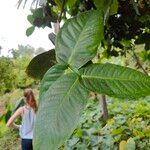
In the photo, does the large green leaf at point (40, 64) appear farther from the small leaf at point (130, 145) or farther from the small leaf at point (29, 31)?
the small leaf at point (130, 145)

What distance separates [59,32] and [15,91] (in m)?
11.6

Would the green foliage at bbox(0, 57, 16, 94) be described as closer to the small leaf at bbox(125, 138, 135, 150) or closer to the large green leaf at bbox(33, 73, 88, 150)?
the small leaf at bbox(125, 138, 135, 150)

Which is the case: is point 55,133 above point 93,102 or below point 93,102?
above

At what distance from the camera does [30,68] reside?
0.49 m

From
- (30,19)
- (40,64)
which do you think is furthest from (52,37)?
(30,19)

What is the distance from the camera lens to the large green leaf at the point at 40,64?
46 cm

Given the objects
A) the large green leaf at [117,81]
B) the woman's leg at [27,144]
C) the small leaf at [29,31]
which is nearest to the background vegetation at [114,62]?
the small leaf at [29,31]

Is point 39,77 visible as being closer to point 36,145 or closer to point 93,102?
point 36,145

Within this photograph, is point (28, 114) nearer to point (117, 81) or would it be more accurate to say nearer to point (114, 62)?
point (114, 62)

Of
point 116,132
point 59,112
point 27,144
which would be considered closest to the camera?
point 59,112

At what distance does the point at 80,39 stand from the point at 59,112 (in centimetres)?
9

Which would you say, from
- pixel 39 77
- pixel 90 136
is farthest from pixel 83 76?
pixel 90 136

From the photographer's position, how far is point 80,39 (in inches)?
14.8

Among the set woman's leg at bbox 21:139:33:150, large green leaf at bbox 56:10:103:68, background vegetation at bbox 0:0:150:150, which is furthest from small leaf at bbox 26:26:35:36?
woman's leg at bbox 21:139:33:150
